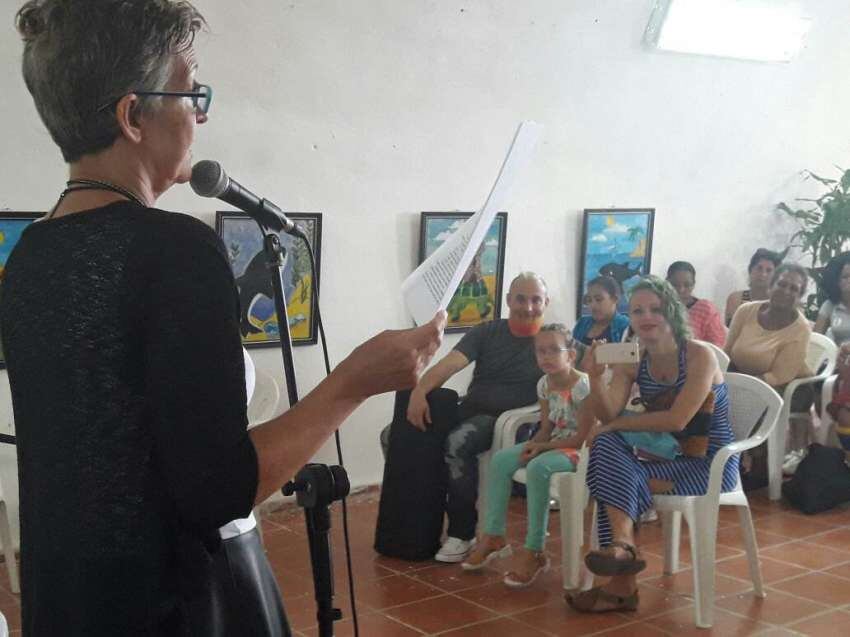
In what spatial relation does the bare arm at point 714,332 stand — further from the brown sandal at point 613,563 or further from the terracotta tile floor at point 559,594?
the brown sandal at point 613,563

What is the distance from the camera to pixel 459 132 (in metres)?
5.59

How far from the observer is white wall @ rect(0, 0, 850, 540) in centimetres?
491

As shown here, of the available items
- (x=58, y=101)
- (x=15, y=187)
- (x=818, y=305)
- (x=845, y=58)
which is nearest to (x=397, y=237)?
(x=15, y=187)

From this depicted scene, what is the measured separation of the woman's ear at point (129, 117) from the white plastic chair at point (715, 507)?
9.94 feet

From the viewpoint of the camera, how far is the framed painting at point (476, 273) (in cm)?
554

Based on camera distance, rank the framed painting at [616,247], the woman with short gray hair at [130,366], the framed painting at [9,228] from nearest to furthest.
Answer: the woman with short gray hair at [130,366], the framed painting at [9,228], the framed painting at [616,247]

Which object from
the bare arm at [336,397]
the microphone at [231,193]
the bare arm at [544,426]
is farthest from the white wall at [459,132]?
the bare arm at [336,397]

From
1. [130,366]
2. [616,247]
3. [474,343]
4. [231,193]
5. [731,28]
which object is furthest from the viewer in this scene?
[731,28]

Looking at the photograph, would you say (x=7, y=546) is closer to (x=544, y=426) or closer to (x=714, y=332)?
(x=544, y=426)

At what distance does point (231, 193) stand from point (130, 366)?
1.61ft

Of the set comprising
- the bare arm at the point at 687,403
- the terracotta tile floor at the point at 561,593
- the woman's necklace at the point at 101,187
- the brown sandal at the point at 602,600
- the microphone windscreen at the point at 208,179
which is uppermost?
the microphone windscreen at the point at 208,179

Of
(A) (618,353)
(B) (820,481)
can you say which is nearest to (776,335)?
(B) (820,481)

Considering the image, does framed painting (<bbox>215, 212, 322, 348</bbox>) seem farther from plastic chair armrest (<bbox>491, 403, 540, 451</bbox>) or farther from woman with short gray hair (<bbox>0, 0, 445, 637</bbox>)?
woman with short gray hair (<bbox>0, 0, 445, 637</bbox>)

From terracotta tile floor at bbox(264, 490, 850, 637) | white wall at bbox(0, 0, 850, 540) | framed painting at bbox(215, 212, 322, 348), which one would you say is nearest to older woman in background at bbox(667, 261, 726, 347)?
white wall at bbox(0, 0, 850, 540)
